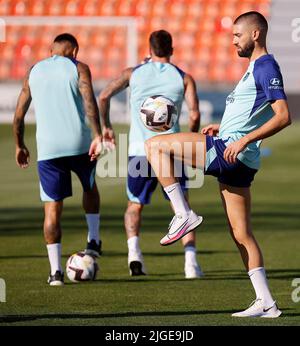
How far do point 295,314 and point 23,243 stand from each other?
5.90m

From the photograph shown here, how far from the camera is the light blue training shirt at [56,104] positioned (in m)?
11.4

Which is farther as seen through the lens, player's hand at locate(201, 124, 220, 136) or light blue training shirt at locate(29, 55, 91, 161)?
light blue training shirt at locate(29, 55, 91, 161)

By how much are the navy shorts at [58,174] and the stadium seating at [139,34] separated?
20614 millimetres

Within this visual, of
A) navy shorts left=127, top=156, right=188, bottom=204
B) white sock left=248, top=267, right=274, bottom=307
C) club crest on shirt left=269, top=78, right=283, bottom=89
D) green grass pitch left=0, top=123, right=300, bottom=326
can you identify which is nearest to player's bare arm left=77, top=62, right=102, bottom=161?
navy shorts left=127, top=156, right=188, bottom=204

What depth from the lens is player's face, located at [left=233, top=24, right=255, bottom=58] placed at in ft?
28.4

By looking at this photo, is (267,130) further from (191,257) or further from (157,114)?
(191,257)

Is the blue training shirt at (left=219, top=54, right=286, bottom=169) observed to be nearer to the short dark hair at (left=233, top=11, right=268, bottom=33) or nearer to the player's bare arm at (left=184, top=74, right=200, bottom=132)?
the short dark hair at (left=233, top=11, right=268, bottom=33)

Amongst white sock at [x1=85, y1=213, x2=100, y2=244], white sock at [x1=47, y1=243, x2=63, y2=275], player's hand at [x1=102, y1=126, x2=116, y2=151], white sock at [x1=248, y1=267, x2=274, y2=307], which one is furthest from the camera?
white sock at [x1=85, y1=213, x2=100, y2=244]

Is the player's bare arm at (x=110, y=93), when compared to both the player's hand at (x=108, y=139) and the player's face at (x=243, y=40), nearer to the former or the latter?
the player's hand at (x=108, y=139)

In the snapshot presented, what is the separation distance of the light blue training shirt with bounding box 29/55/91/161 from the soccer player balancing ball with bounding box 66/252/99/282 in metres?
1.01

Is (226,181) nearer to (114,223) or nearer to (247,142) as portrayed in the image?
(247,142)

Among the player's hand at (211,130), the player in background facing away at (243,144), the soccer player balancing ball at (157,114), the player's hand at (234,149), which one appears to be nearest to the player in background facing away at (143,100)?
the soccer player balancing ball at (157,114)

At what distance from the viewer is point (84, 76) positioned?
443 inches

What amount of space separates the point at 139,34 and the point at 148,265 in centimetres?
2266
